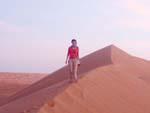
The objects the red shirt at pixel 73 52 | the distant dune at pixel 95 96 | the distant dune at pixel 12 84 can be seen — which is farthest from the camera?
the distant dune at pixel 12 84

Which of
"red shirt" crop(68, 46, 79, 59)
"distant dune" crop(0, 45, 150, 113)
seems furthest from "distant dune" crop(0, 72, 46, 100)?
"red shirt" crop(68, 46, 79, 59)

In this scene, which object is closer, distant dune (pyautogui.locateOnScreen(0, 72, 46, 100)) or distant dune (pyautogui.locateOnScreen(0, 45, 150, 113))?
distant dune (pyautogui.locateOnScreen(0, 45, 150, 113))

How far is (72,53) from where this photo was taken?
44.2 feet

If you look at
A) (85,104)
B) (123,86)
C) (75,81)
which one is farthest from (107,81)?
(85,104)

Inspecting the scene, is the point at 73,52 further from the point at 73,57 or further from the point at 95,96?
the point at 95,96

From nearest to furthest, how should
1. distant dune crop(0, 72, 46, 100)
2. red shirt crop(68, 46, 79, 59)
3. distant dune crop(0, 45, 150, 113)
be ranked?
distant dune crop(0, 45, 150, 113), red shirt crop(68, 46, 79, 59), distant dune crop(0, 72, 46, 100)

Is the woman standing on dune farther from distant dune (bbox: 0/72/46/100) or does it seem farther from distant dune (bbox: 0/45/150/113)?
distant dune (bbox: 0/72/46/100)

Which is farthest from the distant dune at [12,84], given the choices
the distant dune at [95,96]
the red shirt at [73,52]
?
the red shirt at [73,52]

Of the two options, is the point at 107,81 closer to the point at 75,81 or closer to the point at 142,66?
the point at 75,81

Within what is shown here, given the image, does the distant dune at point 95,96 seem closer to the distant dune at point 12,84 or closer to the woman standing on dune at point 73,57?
the woman standing on dune at point 73,57

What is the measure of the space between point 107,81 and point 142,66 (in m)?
6.38

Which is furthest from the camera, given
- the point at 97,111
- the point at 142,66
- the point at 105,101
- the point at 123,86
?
the point at 142,66

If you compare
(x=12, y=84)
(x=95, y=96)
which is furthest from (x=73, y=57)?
(x=12, y=84)

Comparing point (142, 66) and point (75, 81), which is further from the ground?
point (75, 81)
